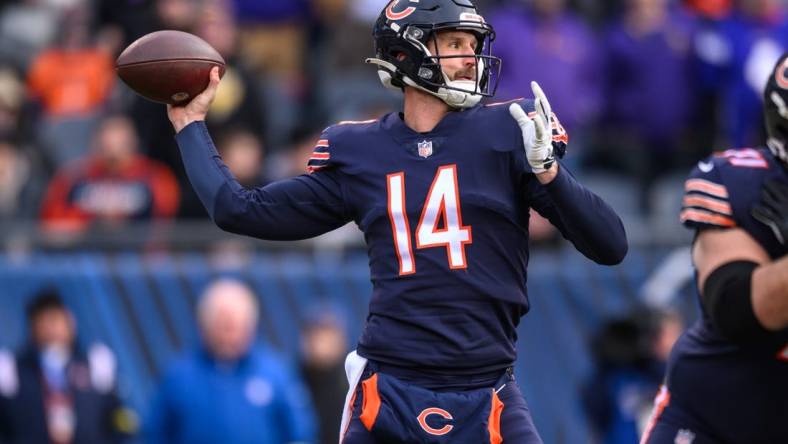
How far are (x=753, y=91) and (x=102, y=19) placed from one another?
444cm

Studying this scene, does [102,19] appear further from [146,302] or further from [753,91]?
[753,91]

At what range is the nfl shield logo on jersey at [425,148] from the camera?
17.4 ft

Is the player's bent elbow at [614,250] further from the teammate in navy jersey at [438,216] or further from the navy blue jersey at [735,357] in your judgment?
the navy blue jersey at [735,357]

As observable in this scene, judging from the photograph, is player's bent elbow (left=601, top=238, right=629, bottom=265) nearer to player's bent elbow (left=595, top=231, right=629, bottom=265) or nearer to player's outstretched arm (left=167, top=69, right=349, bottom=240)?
player's bent elbow (left=595, top=231, right=629, bottom=265)

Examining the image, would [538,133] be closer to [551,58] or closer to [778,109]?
[778,109]

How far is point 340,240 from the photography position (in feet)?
33.8

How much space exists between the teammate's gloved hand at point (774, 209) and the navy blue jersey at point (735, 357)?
0.04 m

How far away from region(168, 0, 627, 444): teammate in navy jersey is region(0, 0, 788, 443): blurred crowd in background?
380 centimetres

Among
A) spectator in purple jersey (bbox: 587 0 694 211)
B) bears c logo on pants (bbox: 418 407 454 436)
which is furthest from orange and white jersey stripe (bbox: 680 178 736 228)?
spectator in purple jersey (bbox: 587 0 694 211)

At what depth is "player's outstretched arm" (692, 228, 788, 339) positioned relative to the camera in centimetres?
497

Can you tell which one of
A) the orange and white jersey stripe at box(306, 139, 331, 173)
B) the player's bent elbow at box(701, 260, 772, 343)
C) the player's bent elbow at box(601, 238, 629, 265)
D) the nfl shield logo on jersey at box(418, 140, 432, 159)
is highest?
the nfl shield logo on jersey at box(418, 140, 432, 159)

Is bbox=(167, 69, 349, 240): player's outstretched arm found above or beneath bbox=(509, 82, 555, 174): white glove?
beneath

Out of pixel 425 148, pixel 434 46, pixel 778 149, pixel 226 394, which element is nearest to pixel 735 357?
pixel 778 149

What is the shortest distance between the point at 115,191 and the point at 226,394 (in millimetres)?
1933
